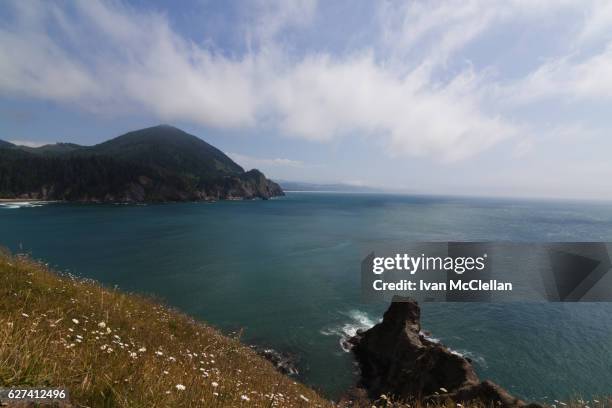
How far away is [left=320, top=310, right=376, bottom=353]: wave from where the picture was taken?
2691 cm

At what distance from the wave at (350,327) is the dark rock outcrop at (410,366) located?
2.63 feet

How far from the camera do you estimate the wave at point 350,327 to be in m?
26.9

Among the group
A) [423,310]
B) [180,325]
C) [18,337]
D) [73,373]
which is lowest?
[423,310]

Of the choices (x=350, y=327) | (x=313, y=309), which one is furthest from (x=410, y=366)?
(x=313, y=309)

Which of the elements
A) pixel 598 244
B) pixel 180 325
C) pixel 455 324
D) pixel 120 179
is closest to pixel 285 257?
pixel 455 324

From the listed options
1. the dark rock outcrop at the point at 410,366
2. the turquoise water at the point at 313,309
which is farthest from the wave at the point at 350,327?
the dark rock outcrop at the point at 410,366

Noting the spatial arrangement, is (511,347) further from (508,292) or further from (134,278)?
(134,278)

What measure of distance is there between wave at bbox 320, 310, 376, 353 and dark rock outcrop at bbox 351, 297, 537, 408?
2.63ft

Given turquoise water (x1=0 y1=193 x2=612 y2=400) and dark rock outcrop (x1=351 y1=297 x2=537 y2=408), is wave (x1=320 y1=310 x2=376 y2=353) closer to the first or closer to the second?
turquoise water (x1=0 y1=193 x2=612 y2=400)

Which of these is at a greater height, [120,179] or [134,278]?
[120,179]

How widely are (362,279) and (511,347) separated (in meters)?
21.4

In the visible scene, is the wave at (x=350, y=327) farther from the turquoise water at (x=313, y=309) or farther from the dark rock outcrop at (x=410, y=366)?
the dark rock outcrop at (x=410, y=366)

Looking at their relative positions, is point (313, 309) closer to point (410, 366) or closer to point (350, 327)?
point (350, 327)

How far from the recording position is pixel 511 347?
1051 inches
